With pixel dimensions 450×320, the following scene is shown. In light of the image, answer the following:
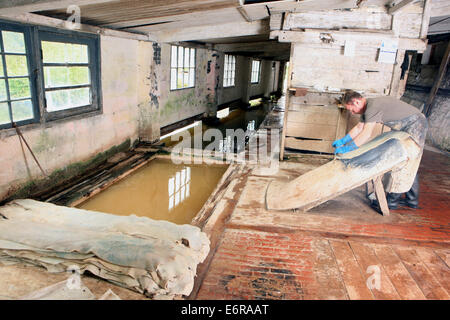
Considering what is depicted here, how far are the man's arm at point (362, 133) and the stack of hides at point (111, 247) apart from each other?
2.28m

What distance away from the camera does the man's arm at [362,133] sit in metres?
3.78

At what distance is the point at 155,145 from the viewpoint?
695 centimetres

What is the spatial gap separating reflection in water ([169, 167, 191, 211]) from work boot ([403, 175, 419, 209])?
3168 mm

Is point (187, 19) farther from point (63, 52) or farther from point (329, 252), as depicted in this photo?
point (329, 252)

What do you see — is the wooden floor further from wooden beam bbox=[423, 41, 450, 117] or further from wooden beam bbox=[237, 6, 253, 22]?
wooden beam bbox=[423, 41, 450, 117]

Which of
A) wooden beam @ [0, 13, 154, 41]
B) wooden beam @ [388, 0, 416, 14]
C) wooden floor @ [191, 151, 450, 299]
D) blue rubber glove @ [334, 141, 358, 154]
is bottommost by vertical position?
wooden floor @ [191, 151, 450, 299]

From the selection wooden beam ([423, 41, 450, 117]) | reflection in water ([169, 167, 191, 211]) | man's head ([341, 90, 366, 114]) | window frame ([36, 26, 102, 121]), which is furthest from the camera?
wooden beam ([423, 41, 450, 117])

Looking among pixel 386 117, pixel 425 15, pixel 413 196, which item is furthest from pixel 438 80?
pixel 386 117

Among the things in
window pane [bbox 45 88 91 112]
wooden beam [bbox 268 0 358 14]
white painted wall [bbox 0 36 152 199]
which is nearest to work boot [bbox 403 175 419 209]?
wooden beam [bbox 268 0 358 14]

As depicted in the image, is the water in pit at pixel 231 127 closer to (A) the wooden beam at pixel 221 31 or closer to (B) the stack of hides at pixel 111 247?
(A) the wooden beam at pixel 221 31

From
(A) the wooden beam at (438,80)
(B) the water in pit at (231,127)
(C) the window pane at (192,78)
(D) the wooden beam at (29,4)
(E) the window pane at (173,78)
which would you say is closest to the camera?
(D) the wooden beam at (29,4)

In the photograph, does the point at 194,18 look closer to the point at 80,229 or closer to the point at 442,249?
the point at 80,229

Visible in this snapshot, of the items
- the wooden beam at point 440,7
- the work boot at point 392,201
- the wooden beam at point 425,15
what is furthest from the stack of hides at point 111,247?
the wooden beam at point 440,7

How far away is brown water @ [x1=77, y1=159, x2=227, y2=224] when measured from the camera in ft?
14.2
